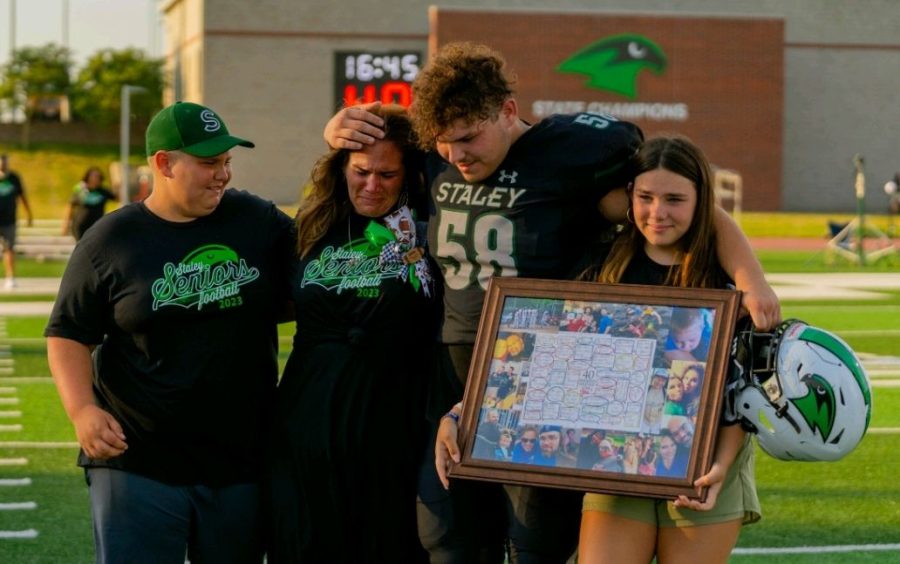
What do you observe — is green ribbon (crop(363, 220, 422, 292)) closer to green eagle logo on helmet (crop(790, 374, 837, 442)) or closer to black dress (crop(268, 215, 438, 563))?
black dress (crop(268, 215, 438, 563))

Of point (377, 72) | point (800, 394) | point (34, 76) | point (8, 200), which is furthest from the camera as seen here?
point (34, 76)

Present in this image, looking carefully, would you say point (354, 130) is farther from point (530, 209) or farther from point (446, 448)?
point (446, 448)

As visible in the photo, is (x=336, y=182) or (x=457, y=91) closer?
(x=457, y=91)

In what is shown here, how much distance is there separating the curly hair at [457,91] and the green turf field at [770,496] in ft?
9.86

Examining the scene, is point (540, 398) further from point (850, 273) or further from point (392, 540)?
point (850, 273)

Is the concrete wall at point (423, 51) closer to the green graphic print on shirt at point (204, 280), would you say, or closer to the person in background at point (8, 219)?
the person in background at point (8, 219)

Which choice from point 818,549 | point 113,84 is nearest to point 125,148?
point 113,84

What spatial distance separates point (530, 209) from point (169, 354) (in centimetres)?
103

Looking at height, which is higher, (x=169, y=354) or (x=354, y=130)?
(x=354, y=130)

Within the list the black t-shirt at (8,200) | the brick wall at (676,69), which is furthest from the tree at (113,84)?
the black t-shirt at (8,200)

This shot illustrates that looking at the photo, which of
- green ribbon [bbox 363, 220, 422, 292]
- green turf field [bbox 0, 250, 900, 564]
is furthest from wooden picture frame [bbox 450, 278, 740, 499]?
green turf field [bbox 0, 250, 900, 564]

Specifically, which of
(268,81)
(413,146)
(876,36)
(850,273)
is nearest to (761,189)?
(876,36)

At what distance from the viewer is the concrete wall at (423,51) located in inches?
1829

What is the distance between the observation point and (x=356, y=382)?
4.10 metres
